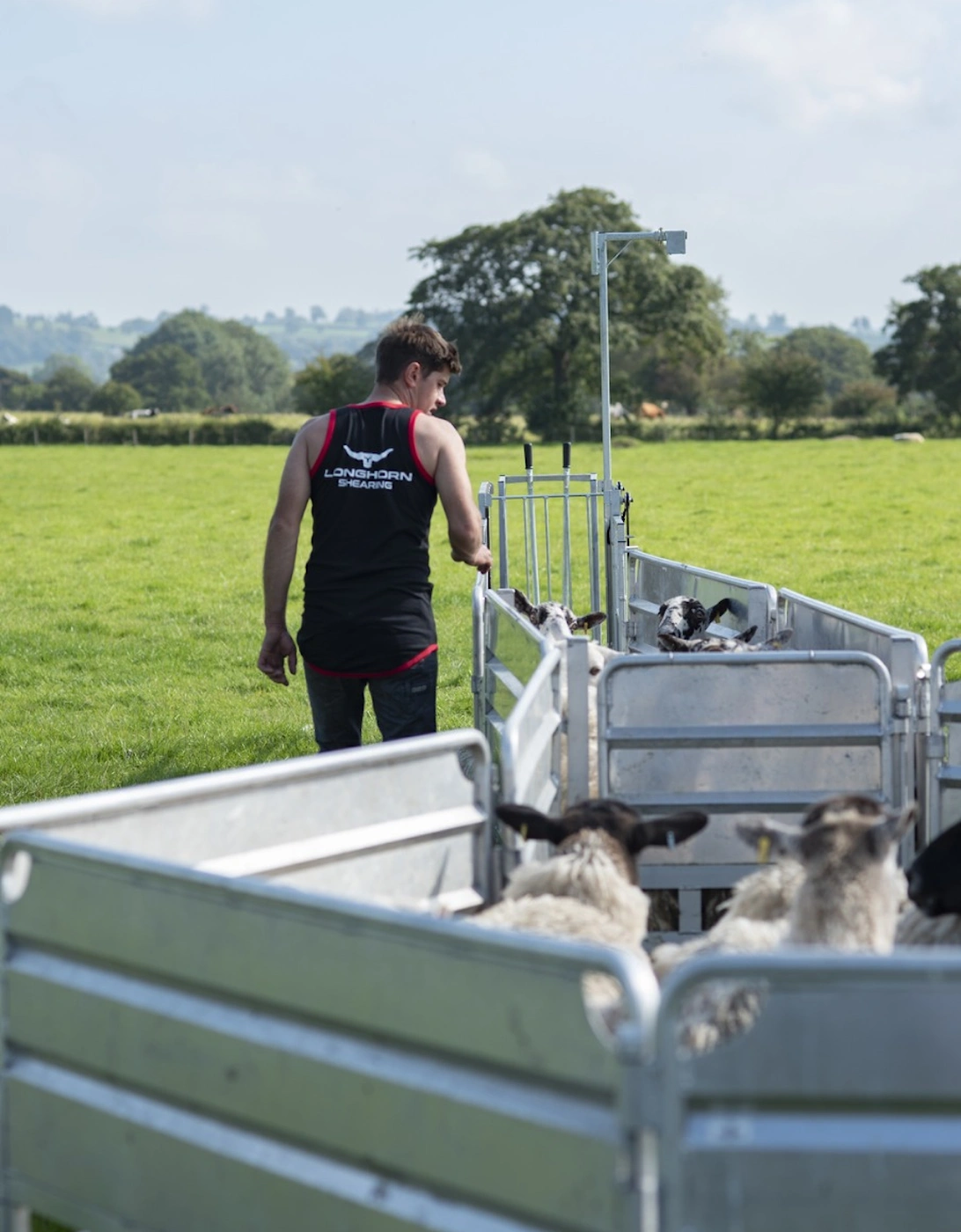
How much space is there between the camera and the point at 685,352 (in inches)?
2486

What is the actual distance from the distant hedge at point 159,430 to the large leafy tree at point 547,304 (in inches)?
356

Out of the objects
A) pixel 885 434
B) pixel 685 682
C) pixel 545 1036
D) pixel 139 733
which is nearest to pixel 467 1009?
pixel 545 1036

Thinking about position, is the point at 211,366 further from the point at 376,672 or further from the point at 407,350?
the point at 376,672

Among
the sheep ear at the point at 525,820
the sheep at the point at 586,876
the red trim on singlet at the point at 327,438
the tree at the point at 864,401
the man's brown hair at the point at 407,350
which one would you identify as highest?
the tree at the point at 864,401

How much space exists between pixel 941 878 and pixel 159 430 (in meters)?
51.6

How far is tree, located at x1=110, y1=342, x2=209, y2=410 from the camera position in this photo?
129 metres

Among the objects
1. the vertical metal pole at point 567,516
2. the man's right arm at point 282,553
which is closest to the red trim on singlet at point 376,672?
the man's right arm at point 282,553

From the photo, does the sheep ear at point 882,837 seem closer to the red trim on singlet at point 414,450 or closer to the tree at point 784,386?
the red trim on singlet at point 414,450

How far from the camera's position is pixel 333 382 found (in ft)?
234

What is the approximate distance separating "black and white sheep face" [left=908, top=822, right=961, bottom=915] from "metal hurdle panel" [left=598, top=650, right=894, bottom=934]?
1.26 metres

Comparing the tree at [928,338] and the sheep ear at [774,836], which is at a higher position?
the tree at [928,338]

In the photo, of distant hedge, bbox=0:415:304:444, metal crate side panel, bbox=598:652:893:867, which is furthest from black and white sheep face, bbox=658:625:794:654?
distant hedge, bbox=0:415:304:444

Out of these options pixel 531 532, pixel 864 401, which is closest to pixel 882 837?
pixel 531 532

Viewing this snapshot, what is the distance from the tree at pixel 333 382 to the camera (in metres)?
70.1
